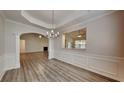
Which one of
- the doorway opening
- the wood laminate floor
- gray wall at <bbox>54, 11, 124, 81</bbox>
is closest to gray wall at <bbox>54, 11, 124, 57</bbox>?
gray wall at <bbox>54, 11, 124, 81</bbox>

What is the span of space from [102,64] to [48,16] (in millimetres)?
3980

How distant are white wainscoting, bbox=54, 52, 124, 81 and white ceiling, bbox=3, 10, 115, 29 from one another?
185 cm

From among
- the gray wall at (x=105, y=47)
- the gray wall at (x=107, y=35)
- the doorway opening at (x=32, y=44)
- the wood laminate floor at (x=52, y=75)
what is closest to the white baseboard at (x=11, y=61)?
the wood laminate floor at (x=52, y=75)

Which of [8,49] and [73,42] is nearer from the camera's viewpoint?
[8,49]

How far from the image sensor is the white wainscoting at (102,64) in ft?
12.1

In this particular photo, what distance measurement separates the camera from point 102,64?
4379mm

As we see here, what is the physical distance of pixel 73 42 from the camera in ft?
29.0

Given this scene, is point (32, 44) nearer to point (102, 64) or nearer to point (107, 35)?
point (102, 64)

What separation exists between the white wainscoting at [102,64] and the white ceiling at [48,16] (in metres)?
1.85

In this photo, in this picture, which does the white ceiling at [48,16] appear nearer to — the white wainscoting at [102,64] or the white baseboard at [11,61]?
the white wainscoting at [102,64]
